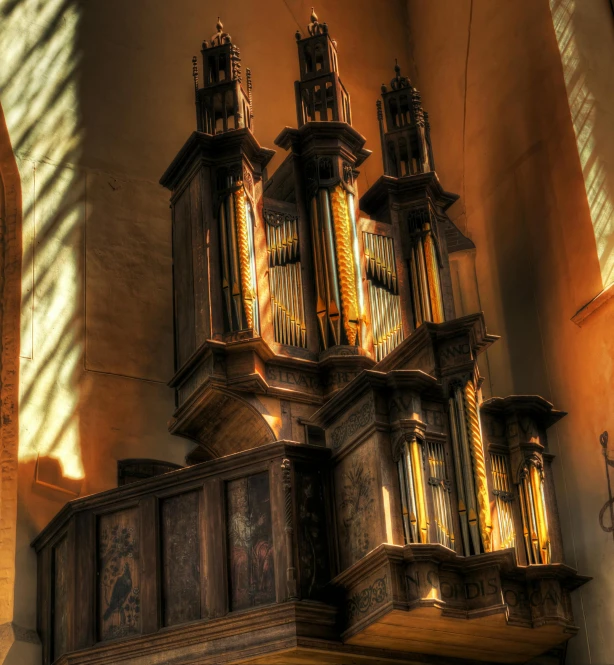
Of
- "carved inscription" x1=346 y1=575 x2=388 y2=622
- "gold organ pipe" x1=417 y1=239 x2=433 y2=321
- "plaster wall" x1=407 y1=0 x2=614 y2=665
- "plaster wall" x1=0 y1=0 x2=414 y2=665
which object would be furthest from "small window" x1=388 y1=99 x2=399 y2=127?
"carved inscription" x1=346 y1=575 x2=388 y2=622

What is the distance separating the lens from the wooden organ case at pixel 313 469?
1017 centimetres

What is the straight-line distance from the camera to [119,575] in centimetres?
1119

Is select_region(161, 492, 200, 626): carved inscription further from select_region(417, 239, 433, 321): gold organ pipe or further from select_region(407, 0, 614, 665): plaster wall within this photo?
select_region(407, 0, 614, 665): plaster wall

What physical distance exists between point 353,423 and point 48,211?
520cm

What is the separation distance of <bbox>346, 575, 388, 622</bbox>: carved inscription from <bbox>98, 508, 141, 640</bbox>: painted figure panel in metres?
1.91

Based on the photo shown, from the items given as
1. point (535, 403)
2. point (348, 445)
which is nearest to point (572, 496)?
point (535, 403)

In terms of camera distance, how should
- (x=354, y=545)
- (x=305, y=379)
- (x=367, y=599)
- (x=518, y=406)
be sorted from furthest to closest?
(x=305, y=379)
(x=518, y=406)
(x=354, y=545)
(x=367, y=599)

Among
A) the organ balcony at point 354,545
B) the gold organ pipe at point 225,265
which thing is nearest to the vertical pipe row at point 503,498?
the organ balcony at point 354,545

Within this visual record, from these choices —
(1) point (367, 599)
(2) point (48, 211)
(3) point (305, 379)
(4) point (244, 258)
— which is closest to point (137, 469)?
(3) point (305, 379)

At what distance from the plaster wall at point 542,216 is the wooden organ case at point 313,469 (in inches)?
41.7

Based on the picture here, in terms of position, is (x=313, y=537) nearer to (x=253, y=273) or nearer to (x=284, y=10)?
(x=253, y=273)

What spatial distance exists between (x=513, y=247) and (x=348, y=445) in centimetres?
451

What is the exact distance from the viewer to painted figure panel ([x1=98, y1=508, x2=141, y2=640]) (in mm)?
10984

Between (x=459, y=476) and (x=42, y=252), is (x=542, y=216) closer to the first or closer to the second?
(x=459, y=476)
